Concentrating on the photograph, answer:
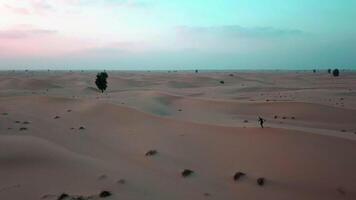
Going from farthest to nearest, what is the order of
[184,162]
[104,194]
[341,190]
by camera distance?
[184,162], [104,194], [341,190]

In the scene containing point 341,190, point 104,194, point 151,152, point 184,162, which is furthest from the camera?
point 151,152

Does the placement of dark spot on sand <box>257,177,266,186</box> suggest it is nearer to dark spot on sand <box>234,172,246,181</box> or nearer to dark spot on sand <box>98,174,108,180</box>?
dark spot on sand <box>234,172,246,181</box>

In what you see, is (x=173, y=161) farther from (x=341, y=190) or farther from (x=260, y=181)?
(x=341, y=190)

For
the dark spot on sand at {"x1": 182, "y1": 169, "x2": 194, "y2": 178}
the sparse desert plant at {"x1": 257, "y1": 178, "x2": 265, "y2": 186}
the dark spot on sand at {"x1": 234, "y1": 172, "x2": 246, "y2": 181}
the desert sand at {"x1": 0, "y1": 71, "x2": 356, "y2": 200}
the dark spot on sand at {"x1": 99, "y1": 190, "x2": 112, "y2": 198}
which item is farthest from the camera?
the dark spot on sand at {"x1": 182, "y1": 169, "x2": 194, "y2": 178}

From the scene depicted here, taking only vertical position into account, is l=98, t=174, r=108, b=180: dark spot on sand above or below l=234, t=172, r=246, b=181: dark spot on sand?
above

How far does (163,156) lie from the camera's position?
29.2 ft

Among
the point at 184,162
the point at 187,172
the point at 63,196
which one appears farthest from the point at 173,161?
the point at 63,196

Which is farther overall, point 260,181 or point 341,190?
point 260,181

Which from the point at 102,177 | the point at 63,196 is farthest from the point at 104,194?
the point at 102,177

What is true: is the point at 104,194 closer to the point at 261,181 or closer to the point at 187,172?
the point at 187,172

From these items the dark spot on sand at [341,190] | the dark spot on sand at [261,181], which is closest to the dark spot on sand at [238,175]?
the dark spot on sand at [261,181]

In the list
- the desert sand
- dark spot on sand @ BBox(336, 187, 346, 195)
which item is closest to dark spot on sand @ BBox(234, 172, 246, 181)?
the desert sand

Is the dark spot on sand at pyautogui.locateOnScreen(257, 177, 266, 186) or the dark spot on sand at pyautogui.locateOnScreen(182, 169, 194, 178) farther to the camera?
the dark spot on sand at pyautogui.locateOnScreen(182, 169, 194, 178)

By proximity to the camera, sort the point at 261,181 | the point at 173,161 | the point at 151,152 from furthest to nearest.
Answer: the point at 151,152, the point at 173,161, the point at 261,181
